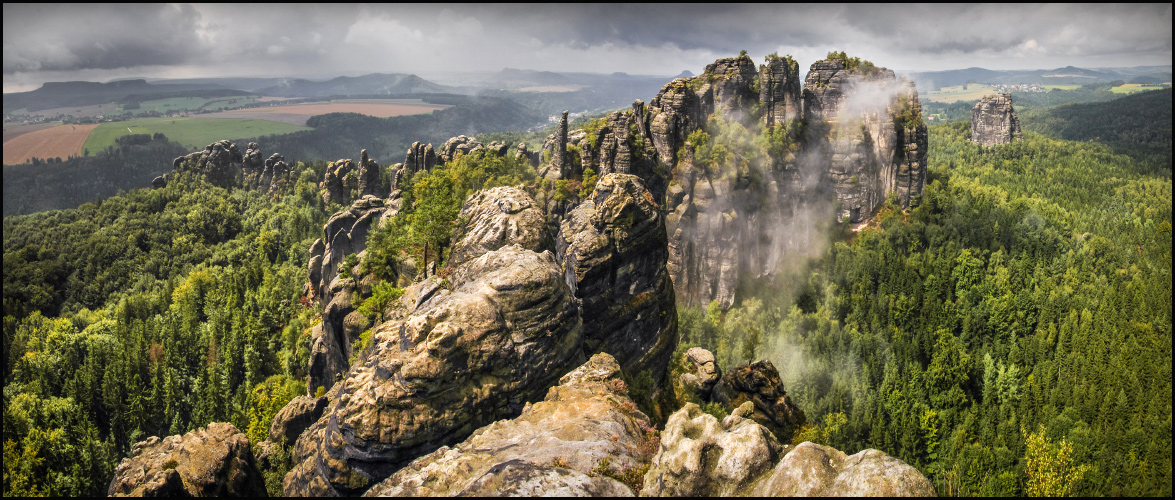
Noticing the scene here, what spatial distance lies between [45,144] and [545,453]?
223 m

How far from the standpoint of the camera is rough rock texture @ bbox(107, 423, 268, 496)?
19.7m

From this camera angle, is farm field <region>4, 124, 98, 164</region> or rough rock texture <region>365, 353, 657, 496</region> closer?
rough rock texture <region>365, 353, 657, 496</region>

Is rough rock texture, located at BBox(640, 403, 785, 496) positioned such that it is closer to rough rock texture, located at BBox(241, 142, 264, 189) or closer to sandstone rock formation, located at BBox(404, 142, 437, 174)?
sandstone rock formation, located at BBox(404, 142, 437, 174)

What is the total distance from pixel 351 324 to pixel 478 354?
18.9 meters

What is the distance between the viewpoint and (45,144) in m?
164

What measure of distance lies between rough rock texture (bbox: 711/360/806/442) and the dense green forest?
1.71 m

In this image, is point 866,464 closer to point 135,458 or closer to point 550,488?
point 550,488

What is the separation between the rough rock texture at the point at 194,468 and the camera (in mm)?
19672

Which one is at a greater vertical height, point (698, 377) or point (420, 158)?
point (420, 158)

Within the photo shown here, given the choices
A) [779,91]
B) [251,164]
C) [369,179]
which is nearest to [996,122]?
[779,91]

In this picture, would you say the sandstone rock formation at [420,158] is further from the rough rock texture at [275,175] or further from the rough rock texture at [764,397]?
the rough rock texture at [764,397]

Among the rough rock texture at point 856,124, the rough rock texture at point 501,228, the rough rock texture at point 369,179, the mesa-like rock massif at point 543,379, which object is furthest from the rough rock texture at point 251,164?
the rough rock texture at point 856,124

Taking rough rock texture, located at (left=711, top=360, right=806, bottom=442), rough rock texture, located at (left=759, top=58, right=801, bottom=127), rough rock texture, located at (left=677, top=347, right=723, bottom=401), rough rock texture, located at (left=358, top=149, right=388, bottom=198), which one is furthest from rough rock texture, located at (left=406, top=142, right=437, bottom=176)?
rough rock texture, located at (left=711, top=360, right=806, bottom=442)

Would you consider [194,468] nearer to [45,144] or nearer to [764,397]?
[764,397]
